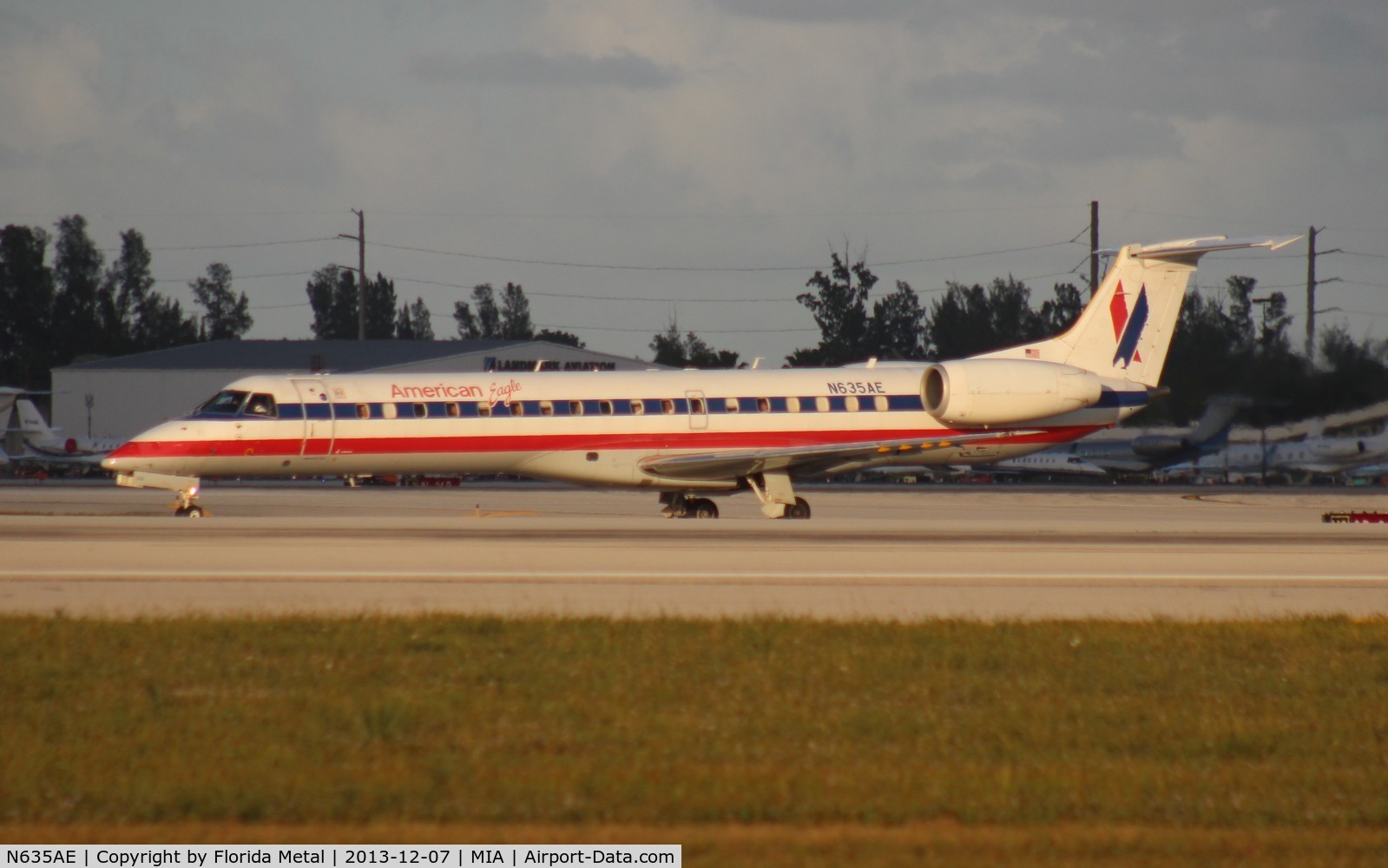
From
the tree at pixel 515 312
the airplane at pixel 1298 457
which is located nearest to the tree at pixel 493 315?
the tree at pixel 515 312

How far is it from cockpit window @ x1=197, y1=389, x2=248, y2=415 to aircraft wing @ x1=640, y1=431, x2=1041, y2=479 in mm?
8546

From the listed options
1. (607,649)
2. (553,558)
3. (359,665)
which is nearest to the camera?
(359,665)

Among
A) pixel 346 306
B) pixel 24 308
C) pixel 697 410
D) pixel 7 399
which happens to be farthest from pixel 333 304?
pixel 697 410

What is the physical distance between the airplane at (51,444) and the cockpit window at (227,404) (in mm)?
38409

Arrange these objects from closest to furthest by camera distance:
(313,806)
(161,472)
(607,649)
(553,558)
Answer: (313,806) < (607,649) < (553,558) < (161,472)

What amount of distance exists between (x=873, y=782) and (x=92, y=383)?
281 ft

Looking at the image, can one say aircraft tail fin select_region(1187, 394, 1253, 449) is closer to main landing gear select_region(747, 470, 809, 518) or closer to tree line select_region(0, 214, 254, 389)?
main landing gear select_region(747, 470, 809, 518)

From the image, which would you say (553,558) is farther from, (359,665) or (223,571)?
(359,665)

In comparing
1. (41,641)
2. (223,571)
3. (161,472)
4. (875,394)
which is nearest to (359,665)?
(41,641)

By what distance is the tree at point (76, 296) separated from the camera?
120562 mm

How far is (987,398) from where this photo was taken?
32531 millimetres

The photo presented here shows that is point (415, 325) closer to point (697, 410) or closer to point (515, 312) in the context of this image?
point (515, 312)

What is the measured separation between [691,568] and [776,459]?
40.1ft

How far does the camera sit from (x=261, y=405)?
29.8 meters
